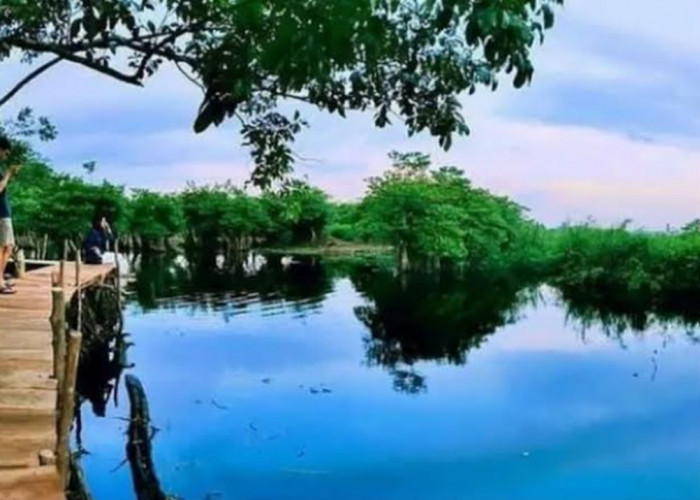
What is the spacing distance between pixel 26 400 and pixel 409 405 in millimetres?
12368

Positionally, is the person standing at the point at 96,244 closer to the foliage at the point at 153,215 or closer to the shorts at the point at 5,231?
the shorts at the point at 5,231

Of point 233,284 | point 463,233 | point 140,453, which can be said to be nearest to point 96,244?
point 140,453

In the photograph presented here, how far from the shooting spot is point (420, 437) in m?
16.2

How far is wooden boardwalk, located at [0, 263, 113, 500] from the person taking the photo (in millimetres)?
4938

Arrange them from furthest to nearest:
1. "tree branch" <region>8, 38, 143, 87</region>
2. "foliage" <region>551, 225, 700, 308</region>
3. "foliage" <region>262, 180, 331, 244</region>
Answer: "foliage" <region>262, 180, 331, 244</region>, "foliage" <region>551, 225, 700, 308</region>, "tree branch" <region>8, 38, 143, 87</region>

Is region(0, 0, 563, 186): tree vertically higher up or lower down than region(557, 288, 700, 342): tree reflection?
higher up

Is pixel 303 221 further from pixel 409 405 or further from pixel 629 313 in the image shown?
pixel 409 405

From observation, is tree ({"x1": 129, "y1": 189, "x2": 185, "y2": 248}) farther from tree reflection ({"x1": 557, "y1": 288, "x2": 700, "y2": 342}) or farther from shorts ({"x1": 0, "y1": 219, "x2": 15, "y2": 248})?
shorts ({"x1": 0, "y1": 219, "x2": 15, "y2": 248})

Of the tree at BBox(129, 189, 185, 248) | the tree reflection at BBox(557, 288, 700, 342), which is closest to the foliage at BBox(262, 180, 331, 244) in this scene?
the tree at BBox(129, 189, 185, 248)

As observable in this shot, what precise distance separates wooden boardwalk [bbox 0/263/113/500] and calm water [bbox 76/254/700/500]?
8.08 feet

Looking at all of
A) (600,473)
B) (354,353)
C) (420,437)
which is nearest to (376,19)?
(600,473)

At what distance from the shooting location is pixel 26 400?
22.6 feet

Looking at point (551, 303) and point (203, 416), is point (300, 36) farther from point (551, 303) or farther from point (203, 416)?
point (551, 303)

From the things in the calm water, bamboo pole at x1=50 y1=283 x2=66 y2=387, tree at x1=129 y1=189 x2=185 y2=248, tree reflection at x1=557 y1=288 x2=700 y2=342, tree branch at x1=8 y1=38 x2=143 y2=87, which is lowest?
the calm water
